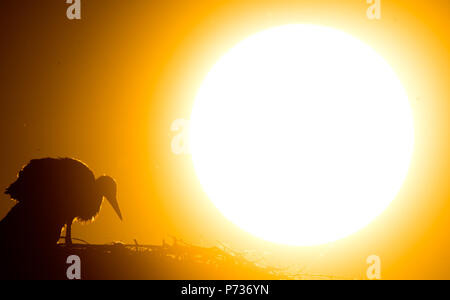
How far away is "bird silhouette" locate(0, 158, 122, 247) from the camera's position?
1706 centimetres

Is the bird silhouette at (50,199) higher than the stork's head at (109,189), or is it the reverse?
the stork's head at (109,189)

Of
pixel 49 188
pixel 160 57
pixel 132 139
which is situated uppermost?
pixel 160 57

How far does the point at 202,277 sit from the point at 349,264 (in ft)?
77.7

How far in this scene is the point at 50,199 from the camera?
61.6 ft

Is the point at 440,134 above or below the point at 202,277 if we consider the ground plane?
above

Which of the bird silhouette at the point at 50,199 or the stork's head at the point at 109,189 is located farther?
the stork's head at the point at 109,189

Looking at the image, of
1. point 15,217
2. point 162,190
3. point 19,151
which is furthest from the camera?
point 162,190

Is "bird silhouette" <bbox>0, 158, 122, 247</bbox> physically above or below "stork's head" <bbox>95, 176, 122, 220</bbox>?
below

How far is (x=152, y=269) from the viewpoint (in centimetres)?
1750

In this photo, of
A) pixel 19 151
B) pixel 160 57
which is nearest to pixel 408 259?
pixel 160 57

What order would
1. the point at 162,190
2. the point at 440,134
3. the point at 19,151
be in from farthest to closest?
1. the point at 440,134
2. the point at 162,190
3. the point at 19,151

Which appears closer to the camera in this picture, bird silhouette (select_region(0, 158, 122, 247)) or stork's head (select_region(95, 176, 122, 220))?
bird silhouette (select_region(0, 158, 122, 247))

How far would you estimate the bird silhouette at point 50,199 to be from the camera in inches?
672
